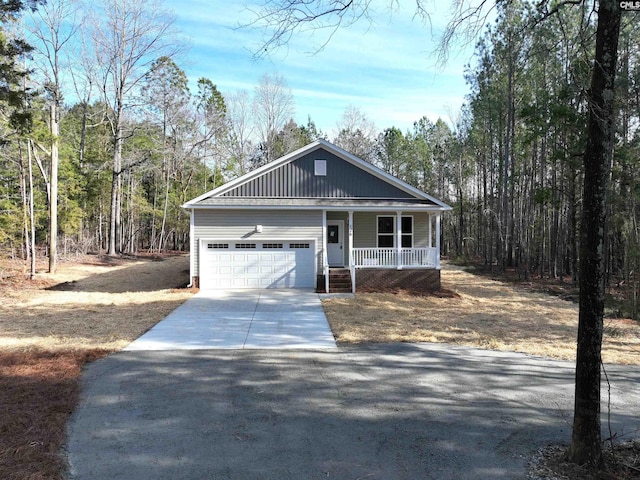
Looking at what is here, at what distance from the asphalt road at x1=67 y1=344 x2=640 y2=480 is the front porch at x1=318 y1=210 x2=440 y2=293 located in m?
7.68

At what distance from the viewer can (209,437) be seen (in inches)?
148

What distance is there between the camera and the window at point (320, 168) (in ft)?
49.9

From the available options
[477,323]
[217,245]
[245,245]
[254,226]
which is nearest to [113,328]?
[217,245]

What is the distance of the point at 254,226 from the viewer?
14.3m

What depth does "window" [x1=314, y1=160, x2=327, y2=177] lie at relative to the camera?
15203mm

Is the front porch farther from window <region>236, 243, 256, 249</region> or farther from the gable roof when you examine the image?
Result: window <region>236, 243, 256, 249</region>

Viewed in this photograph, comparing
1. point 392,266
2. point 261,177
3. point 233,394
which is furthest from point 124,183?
point 233,394

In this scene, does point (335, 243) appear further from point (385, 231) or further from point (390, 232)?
point (390, 232)

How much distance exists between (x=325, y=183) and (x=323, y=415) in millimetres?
11675

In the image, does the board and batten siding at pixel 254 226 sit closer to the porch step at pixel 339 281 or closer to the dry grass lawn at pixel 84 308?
the porch step at pixel 339 281

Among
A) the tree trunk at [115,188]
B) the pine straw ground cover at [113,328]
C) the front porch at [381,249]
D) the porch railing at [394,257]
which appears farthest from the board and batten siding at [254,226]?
the tree trunk at [115,188]

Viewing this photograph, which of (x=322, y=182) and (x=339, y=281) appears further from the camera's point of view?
(x=322, y=182)

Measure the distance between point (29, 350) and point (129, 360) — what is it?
71.6 inches

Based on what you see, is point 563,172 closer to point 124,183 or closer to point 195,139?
point 195,139
